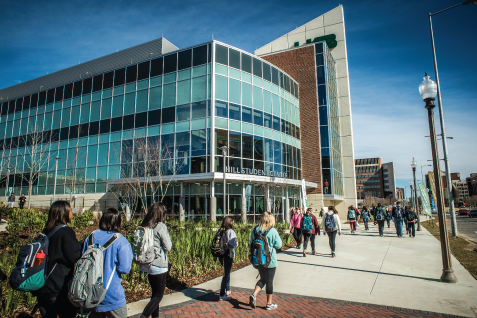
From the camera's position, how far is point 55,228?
3453 millimetres

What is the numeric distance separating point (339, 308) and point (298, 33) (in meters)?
43.3

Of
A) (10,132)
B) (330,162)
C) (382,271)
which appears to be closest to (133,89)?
(10,132)

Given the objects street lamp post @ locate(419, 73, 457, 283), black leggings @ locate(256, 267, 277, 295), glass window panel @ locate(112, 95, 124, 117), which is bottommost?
black leggings @ locate(256, 267, 277, 295)

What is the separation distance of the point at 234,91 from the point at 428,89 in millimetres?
18062

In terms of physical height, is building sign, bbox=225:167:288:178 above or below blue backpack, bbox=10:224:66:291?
above

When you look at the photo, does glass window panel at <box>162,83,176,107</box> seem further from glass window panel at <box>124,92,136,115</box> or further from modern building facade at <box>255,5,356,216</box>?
modern building facade at <box>255,5,356,216</box>

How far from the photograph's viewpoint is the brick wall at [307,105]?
32.7 metres

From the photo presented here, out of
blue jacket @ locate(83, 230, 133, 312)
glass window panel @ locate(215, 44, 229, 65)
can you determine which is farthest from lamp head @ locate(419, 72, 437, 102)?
glass window panel @ locate(215, 44, 229, 65)

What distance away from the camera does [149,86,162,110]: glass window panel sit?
82.8ft

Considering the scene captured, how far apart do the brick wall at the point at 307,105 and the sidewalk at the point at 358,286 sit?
22.6 meters

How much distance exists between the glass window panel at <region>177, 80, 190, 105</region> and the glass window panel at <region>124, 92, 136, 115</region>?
4844mm

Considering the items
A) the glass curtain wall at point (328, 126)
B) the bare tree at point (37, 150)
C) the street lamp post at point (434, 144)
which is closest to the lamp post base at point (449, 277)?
the street lamp post at point (434, 144)

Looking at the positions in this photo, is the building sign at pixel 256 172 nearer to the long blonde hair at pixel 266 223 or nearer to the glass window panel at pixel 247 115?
the glass window panel at pixel 247 115

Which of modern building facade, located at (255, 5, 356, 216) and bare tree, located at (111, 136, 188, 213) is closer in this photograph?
bare tree, located at (111, 136, 188, 213)
